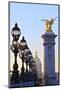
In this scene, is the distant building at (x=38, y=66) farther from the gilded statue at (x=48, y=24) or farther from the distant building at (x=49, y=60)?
the gilded statue at (x=48, y=24)

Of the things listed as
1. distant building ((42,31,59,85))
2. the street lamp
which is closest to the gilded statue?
distant building ((42,31,59,85))

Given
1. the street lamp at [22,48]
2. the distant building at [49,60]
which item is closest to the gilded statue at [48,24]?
the distant building at [49,60]

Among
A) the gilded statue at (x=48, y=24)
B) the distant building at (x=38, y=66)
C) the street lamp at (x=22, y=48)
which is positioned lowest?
the distant building at (x=38, y=66)

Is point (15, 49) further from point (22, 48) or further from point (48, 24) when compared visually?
point (48, 24)

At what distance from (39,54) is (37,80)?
0.24 m

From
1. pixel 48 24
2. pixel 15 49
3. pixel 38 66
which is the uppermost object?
pixel 48 24

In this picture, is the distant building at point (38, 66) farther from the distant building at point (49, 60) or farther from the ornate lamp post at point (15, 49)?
the ornate lamp post at point (15, 49)

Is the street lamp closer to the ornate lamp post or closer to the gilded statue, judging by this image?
the ornate lamp post

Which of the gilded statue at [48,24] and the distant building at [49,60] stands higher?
the gilded statue at [48,24]

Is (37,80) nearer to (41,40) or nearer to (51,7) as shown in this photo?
(41,40)

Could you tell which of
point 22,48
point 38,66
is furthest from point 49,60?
point 22,48

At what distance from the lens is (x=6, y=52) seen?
83.0 inches

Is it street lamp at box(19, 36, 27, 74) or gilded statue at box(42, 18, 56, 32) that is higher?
gilded statue at box(42, 18, 56, 32)

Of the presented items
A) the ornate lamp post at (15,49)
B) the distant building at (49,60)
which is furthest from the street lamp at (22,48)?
the distant building at (49,60)
